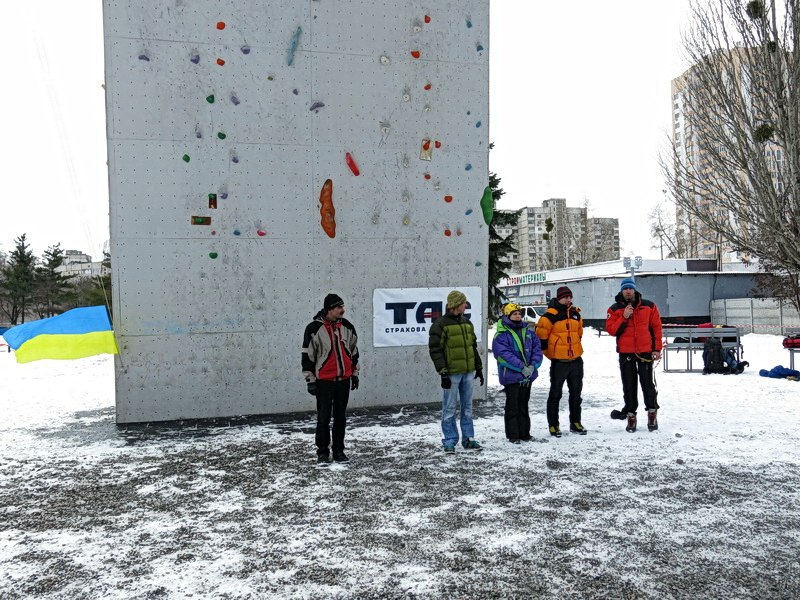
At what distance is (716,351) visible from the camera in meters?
13.1

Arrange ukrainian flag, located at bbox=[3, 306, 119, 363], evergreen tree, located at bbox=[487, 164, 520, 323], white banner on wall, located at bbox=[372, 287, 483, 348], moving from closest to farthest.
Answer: ukrainian flag, located at bbox=[3, 306, 119, 363]
white banner on wall, located at bbox=[372, 287, 483, 348]
evergreen tree, located at bbox=[487, 164, 520, 323]

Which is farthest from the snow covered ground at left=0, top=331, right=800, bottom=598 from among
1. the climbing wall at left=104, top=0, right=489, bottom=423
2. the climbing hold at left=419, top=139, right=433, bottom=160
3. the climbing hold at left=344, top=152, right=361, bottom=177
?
the climbing hold at left=419, top=139, right=433, bottom=160

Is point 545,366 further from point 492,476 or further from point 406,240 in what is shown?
point 492,476

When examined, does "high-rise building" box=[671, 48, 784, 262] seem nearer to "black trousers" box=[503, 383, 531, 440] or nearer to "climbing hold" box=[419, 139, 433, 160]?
"climbing hold" box=[419, 139, 433, 160]

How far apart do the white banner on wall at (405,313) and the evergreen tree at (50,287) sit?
5222 centimetres

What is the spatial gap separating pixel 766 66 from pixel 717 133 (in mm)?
→ 1685

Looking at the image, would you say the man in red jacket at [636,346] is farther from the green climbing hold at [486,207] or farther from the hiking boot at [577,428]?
the green climbing hold at [486,207]

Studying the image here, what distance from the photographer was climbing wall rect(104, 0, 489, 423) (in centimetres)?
827

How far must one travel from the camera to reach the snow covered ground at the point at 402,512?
336 centimetres

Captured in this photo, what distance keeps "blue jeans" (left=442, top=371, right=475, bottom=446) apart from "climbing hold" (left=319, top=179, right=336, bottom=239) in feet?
11.4

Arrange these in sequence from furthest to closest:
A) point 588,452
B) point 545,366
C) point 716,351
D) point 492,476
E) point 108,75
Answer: point 545,366 → point 716,351 → point 108,75 → point 588,452 → point 492,476

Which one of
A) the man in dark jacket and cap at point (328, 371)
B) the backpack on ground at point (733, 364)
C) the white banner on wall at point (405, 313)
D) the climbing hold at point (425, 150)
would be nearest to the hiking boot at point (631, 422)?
the white banner on wall at point (405, 313)

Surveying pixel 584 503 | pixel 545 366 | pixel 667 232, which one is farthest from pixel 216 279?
pixel 667 232

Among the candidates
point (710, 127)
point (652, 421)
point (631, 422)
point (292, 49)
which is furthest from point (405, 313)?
point (710, 127)
